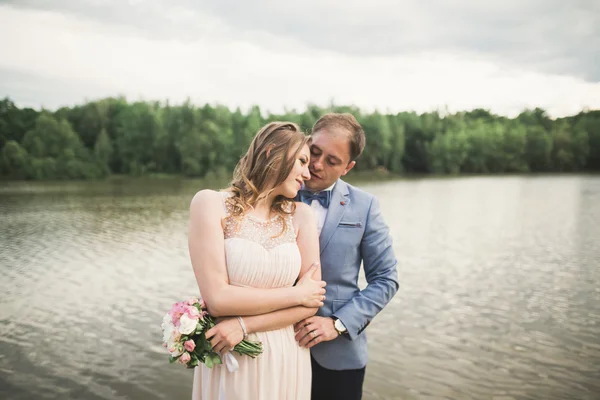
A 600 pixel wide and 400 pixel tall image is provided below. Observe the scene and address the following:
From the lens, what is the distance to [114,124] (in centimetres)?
8031

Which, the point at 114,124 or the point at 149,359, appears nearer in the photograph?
the point at 149,359

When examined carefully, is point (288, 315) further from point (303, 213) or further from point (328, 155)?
point (328, 155)

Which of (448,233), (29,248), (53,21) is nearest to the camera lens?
(29,248)

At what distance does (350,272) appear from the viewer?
A: 3.06m

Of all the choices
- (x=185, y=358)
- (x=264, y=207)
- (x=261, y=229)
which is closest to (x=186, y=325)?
(x=185, y=358)

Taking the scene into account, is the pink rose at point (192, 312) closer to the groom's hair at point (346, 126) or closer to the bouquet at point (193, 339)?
the bouquet at point (193, 339)

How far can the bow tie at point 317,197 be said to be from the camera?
3116 mm

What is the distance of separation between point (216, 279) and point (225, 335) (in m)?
0.28

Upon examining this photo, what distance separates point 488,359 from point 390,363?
1.60m

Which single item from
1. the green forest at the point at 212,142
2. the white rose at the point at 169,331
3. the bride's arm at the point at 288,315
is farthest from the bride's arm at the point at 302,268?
the green forest at the point at 212,142

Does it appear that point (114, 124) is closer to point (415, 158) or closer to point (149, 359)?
Result: point (415, 158)

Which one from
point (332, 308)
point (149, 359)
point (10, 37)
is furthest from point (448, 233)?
point (10, 37)

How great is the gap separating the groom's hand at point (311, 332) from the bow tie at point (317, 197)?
700 millimetres

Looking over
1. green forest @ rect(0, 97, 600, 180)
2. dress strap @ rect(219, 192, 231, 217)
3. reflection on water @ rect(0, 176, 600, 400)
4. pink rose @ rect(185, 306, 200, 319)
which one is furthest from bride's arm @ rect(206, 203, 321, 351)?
green forest @ rect(0, 97, 600, 180)
